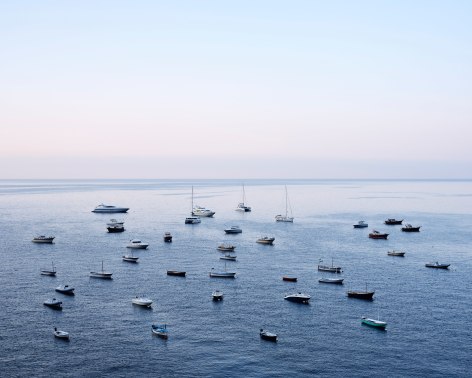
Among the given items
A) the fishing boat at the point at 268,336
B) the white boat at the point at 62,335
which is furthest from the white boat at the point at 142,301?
the fishing boat at the point at 268,336

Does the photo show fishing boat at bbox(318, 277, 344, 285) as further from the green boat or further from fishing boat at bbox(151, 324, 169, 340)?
fishing boat at bbox(151, 324, 169, 340)

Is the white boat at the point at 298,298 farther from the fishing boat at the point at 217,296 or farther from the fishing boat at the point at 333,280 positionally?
the fishing boat at the point at 333,280

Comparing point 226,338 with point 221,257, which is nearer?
point 226,338

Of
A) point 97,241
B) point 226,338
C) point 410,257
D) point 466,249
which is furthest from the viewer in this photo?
point 97,241

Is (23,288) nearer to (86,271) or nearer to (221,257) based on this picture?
(86,271)

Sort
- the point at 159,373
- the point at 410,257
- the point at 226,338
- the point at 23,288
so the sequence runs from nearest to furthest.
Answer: the point at 159,373, the point at 226,338, the point at 23,288, the point at 410,257

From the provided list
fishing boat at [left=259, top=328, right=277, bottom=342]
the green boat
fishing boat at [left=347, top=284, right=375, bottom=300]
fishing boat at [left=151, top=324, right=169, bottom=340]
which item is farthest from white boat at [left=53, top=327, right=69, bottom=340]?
fishing boat at [left=347, top=284, right=375, bottom=300]

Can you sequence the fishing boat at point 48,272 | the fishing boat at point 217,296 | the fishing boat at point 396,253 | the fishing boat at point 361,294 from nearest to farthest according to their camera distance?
the fishing boat at point 217,296 < the fishing boat at point 361,294 < the fishing boat at point 48,272 < the fishing boat at point 396,253

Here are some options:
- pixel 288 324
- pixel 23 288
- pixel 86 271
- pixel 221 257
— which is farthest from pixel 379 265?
pixel 23 288
